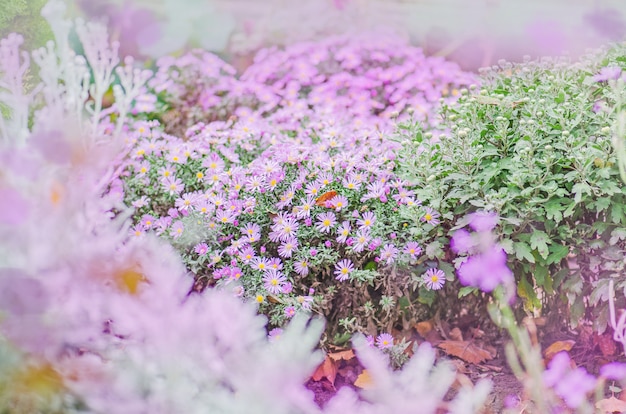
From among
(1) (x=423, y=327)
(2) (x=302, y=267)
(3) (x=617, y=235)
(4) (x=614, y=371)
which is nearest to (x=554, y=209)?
(3) (x=617, y=235)

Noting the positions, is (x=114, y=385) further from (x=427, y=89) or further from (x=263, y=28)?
(x=263, y=28)

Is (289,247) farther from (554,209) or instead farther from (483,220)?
(554,209)

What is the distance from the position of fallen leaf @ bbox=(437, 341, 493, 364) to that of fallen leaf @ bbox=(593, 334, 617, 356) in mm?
395

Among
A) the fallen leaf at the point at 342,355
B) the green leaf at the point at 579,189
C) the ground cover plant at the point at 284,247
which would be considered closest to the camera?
the ground cover plant at the point at 284,247

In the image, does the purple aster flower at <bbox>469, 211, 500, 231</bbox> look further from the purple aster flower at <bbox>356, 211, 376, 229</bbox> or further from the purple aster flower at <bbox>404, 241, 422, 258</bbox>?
the purple aster flower at <bbox>356, 211, 376, 229</bbox>

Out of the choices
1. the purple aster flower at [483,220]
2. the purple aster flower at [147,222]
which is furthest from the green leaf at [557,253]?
the purple aster flower at [147,222]

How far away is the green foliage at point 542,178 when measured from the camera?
7.36 ft

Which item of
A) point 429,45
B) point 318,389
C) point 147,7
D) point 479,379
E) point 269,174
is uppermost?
point 429,45

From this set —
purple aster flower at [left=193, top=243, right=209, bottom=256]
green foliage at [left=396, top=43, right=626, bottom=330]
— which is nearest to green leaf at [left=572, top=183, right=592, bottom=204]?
green foliage at [left=396, top=43, right=626, bottom=330]

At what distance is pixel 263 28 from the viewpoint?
5328mm

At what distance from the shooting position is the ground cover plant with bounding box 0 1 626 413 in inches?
48.4

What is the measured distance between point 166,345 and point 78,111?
2.53 feet

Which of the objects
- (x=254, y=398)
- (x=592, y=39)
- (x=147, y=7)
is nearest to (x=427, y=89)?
(x=592, y=39)

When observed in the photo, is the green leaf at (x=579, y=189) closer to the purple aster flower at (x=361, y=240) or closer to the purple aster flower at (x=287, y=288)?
the purple aster flower at (x=361, y=240)
